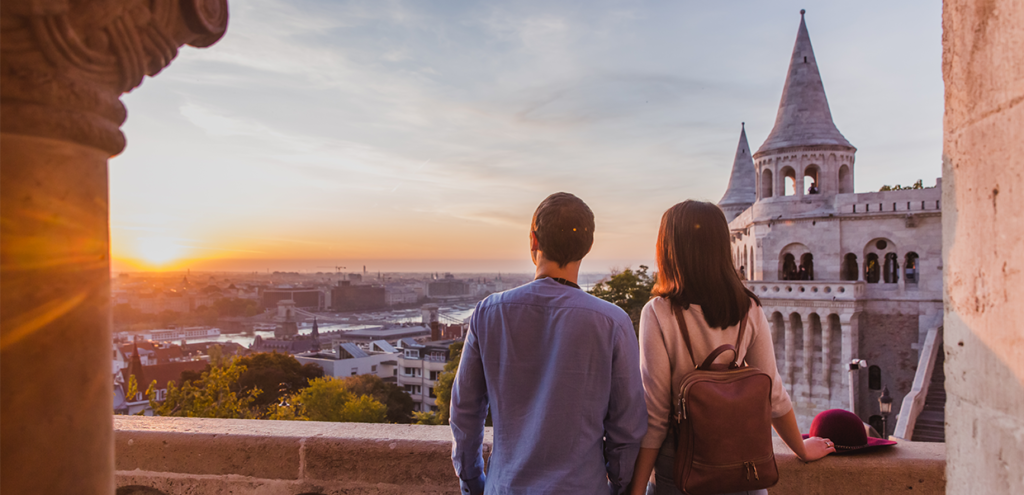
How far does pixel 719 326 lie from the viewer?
1633 mm

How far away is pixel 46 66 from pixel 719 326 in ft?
5.30

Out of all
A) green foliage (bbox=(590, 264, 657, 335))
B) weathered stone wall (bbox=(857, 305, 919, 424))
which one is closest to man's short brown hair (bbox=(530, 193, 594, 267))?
weathered stone wall (bbox=(857, 305, 919, 424))

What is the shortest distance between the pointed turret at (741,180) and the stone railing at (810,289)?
34.1ft

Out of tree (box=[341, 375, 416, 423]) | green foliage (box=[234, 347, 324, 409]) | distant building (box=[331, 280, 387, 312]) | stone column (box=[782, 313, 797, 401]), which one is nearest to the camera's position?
stone column (box=[782, 313, 797, 401])

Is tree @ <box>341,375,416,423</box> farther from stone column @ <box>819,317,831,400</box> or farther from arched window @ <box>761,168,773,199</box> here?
arched window @ <box>761,168,773,199</box>

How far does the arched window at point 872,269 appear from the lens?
64.9 ft

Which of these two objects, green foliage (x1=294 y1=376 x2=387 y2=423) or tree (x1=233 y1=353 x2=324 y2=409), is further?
tree (x1=233 y1=353 x2=324 y2=409)

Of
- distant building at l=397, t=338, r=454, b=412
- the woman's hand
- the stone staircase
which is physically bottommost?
distant building at l=397, t=338, r=454, b=412

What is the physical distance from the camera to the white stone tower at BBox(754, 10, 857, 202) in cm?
2031

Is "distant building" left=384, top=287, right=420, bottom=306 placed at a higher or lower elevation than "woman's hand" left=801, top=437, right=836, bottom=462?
lower

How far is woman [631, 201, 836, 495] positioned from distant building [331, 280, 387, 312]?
8159 centimetres

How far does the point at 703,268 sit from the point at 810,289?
1986 cm

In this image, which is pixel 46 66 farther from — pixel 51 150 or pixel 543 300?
pixel 543 300

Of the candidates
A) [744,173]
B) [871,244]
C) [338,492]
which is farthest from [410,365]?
[338,492]
